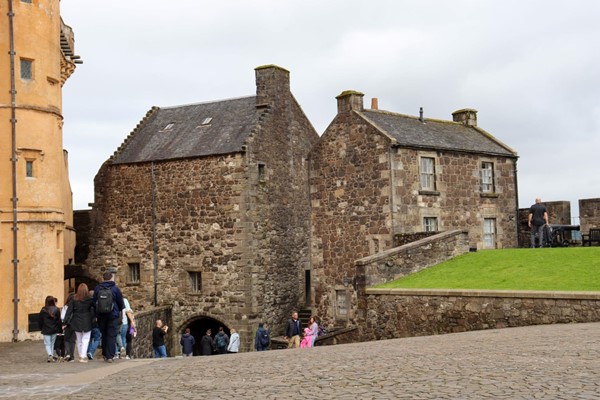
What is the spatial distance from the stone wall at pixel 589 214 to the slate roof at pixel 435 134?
3.98 m

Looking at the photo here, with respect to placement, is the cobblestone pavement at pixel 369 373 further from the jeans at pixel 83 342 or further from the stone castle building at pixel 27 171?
the stone castle building at pixel 27 171

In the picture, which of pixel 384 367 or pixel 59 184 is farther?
pixel 59 184

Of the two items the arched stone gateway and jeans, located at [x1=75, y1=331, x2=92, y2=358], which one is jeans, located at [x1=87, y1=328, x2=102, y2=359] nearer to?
jeans, located at [x1=75, y1=331, x2=92, y2=358]

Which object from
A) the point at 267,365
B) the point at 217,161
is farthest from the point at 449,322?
the point at 217,161

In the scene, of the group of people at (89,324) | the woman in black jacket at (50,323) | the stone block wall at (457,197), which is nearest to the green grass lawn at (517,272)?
the stone block wall at (457,197)

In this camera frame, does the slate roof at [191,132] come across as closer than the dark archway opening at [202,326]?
No

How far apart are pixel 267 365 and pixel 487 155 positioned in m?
20.9

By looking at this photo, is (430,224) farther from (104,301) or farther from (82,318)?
(104,301)

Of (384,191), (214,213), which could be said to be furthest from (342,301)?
(214,213)

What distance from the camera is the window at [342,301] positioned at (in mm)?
29386

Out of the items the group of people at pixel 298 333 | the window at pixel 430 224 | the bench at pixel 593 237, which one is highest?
the window at pixel 430 224

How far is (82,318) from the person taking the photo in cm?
1538

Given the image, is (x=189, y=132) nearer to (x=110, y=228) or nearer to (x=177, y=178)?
(x=177, y=178)

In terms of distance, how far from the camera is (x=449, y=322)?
63.2 feet
